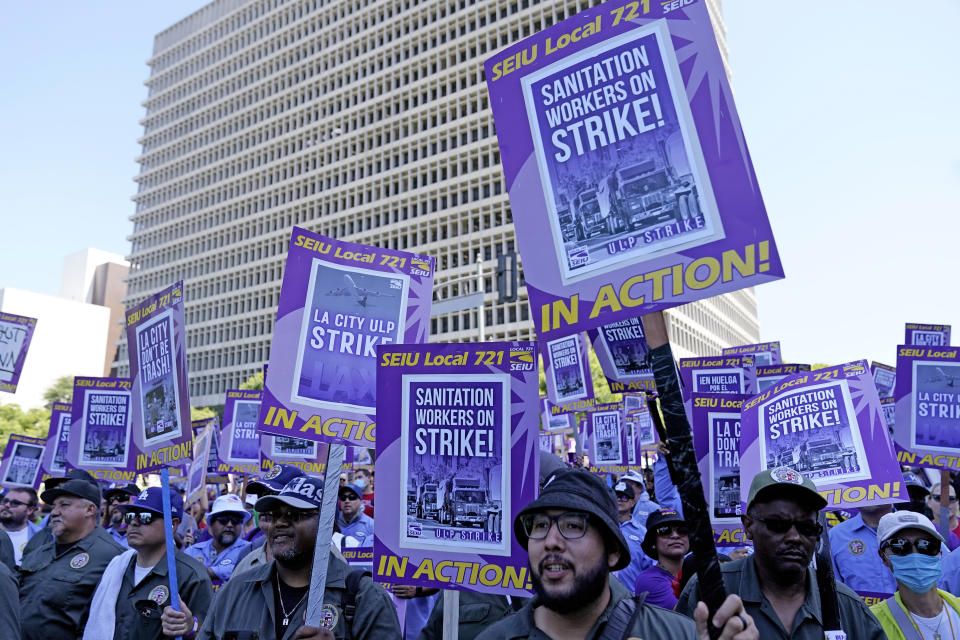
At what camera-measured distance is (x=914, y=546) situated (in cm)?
416

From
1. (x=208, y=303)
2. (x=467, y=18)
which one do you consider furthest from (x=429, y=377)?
(x=208, y=303)

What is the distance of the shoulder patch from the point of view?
5.57 metres

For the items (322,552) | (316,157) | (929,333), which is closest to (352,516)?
(322,552)

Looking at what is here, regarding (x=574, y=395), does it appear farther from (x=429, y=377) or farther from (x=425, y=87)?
(x=425, y=87)

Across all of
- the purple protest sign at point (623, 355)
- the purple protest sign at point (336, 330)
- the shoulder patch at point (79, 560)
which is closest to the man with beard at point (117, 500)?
the shoulder patch at point (79, 560)

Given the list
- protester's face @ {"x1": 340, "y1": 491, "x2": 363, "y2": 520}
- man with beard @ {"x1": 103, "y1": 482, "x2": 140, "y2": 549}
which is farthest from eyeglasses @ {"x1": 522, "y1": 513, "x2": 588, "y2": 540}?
man with beard @ {"x1": 103, "y1": 482, "x2": 140, "y2": 549}

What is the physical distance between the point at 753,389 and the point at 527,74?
6669 mm

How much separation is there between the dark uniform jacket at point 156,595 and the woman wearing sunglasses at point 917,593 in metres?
3.88

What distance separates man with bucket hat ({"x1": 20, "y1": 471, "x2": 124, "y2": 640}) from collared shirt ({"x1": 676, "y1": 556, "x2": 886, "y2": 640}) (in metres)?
4.18

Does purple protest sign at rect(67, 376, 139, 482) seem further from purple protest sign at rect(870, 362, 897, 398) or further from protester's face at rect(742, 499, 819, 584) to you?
purple protest sign at rect(870, 362, 897, 398)

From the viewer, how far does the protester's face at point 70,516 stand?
579 centimetres

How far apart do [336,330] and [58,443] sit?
349 inches

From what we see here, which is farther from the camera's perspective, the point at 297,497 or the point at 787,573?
the point at 297,497

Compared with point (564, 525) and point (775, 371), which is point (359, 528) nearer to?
point (775, 371)
